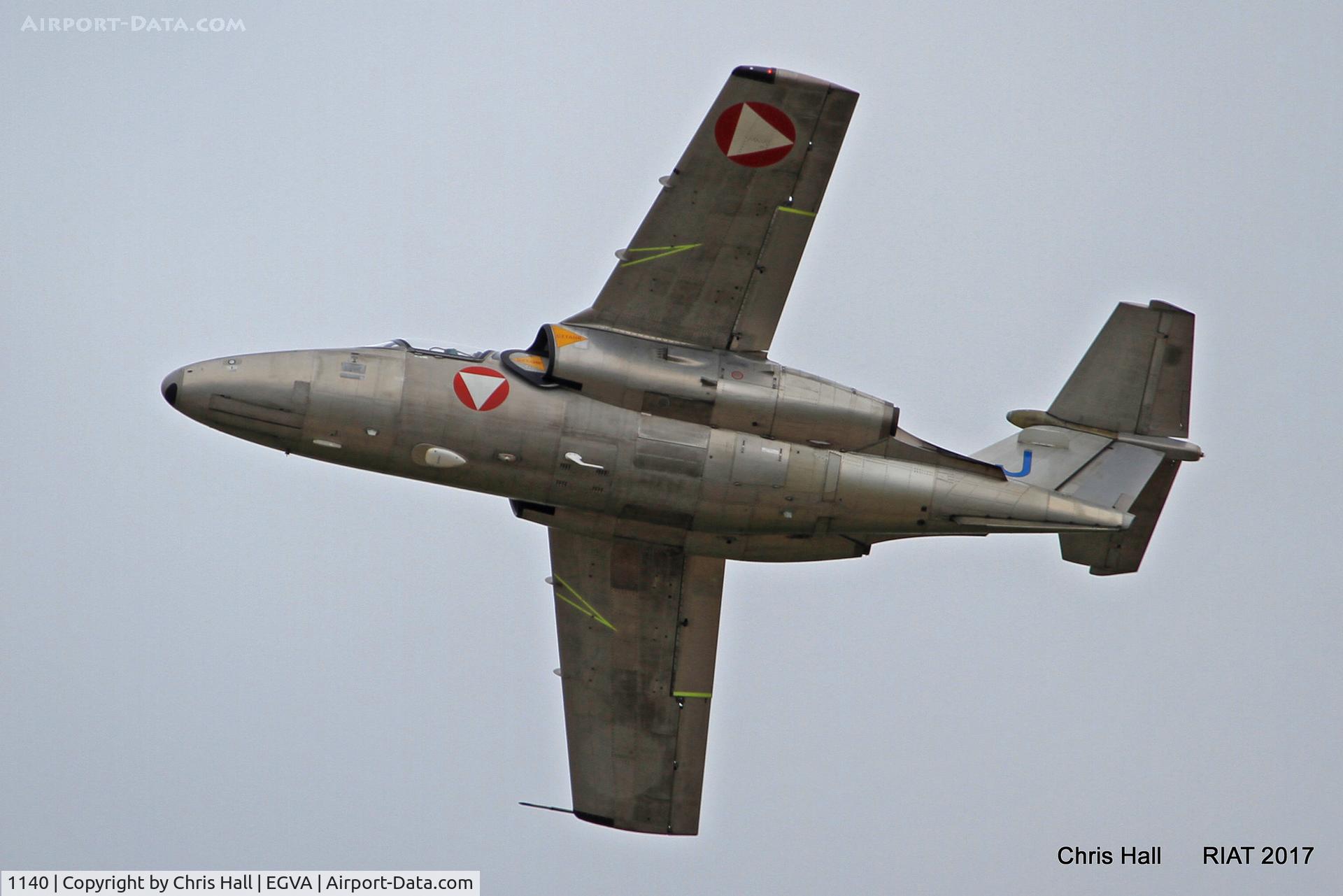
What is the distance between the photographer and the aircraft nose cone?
2828 cm

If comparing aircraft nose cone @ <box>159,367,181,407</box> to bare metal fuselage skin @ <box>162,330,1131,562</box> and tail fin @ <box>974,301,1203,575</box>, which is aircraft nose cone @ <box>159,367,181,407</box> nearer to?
bare metal fuselage skin @ <box>162,330,1131,562</box>

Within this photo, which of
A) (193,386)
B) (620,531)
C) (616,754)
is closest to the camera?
(193,386)

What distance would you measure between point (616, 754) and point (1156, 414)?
12.6 m

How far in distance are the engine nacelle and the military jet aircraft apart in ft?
0.13

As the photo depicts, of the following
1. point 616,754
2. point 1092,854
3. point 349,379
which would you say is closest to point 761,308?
point 349,379

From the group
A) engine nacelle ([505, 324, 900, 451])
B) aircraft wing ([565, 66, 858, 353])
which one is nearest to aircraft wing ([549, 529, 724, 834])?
engine nacelle ([505, 324, 900, 451])

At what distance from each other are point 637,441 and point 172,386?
8.23 metres

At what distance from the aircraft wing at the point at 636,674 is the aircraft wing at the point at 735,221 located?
463 centimetres

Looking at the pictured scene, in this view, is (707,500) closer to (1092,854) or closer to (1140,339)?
(1140,339)

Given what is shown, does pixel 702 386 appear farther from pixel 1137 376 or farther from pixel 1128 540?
pixel 1128 540

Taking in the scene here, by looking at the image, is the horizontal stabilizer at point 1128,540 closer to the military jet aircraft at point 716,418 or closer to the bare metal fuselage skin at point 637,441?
the military jet aircraft at point 716,418

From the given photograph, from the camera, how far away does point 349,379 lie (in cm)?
2847

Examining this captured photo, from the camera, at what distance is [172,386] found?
28.3 meters

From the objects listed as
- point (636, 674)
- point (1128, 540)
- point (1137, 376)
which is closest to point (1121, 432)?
point (1137, 376)
